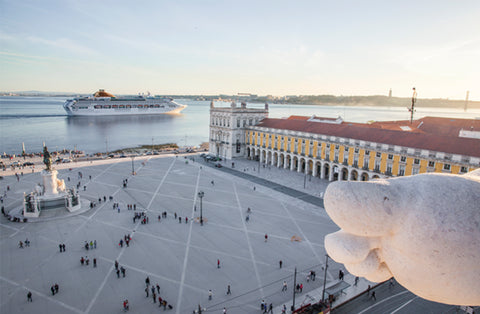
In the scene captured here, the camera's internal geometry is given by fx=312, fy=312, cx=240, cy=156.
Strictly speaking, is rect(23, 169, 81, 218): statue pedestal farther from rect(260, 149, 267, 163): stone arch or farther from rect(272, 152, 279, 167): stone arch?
rect(260, 149, 267, 163): stone arch

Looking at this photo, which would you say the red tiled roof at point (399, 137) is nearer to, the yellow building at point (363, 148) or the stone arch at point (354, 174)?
the yellow building at point (363, 148)

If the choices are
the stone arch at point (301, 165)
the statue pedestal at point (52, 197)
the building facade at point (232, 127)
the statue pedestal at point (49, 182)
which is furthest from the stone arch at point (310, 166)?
the statue pedestal at point (49, 182)

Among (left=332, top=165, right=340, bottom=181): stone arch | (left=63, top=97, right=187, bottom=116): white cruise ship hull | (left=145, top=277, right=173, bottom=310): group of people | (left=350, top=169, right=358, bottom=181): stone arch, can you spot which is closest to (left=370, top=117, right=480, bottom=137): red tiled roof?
(left=350, top=169, right=358, bottom=181): stone arch

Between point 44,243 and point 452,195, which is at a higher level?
point 452,195

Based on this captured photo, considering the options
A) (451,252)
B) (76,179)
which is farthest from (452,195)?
(76,179)

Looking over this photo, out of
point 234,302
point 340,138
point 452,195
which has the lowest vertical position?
point 234,302

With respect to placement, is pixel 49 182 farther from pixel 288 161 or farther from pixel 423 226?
pixel 288 161

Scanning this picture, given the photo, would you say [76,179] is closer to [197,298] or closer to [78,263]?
[78,263]
